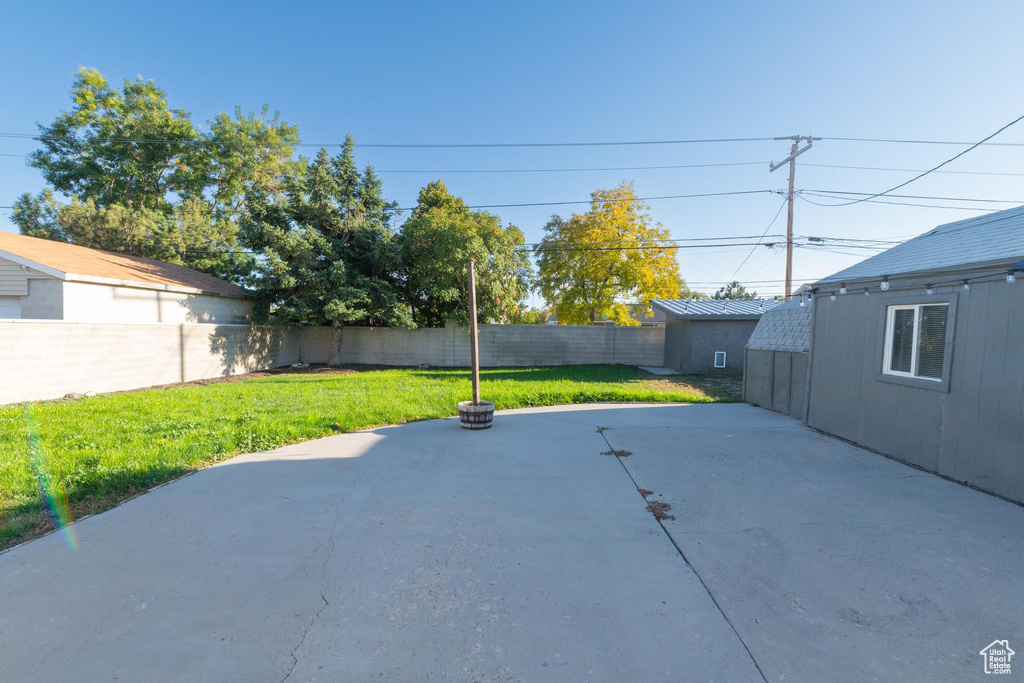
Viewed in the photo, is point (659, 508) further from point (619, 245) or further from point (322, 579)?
point (619, 245)

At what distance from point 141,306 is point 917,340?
1650 centimetres

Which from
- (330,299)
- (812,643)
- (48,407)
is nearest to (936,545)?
(812,643)

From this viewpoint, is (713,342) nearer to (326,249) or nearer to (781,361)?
(781,361)

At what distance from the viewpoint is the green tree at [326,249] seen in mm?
14477

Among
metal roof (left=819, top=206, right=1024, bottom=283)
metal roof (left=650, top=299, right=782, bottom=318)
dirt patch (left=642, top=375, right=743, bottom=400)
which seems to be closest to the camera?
metal roof (left=819, top=206, right=1024, bottom=283)

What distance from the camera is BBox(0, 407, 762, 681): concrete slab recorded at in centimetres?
213

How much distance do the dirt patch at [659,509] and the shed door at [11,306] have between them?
1415cm

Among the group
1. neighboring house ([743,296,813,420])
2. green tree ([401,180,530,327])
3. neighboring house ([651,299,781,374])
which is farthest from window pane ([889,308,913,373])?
green tree ([401,180,530,327])

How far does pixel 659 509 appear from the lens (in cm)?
394

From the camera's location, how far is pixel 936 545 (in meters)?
3.29

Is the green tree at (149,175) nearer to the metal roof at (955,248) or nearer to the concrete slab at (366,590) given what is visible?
the concrete slab at (366,590)

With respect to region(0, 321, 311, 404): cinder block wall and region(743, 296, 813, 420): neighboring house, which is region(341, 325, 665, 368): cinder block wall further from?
region(743, 296, 813, 420): neighboring house

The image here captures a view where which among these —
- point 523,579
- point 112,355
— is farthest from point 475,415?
point 112,355

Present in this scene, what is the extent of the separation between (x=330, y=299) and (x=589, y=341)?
949 centimetres
